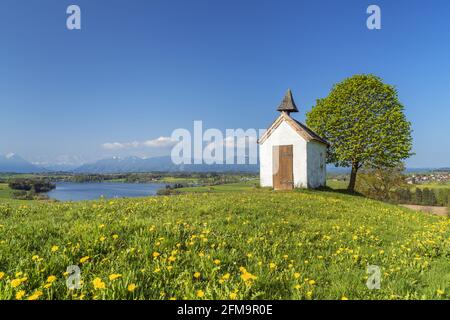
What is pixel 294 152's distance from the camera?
101 feet

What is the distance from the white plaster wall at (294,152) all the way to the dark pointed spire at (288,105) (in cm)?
361

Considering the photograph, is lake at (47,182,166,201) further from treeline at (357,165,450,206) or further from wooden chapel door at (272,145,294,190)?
treeline at (357,165,450,206)

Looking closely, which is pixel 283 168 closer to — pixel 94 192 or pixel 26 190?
pixel 26 190

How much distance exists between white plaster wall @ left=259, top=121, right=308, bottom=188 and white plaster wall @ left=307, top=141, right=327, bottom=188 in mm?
877

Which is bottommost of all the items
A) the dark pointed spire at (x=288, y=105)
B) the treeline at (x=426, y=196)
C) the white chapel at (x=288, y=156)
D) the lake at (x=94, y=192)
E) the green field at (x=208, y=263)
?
the treeline at (x=426, y=196)

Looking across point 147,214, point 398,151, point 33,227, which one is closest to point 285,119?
point 398,151

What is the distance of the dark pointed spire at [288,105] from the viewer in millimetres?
34369

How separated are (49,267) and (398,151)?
36.5 metres

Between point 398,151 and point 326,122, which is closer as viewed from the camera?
point 398,151

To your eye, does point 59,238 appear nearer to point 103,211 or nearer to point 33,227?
point 33,227

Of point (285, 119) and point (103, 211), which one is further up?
point (285, 119)

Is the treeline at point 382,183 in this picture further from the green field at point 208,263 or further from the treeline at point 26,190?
the treeline at point 26,190

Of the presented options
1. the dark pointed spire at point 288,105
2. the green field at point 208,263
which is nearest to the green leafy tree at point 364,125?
the dark pointed spire at point 288,105
